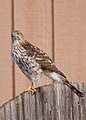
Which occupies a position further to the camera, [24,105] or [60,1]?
[60,1]

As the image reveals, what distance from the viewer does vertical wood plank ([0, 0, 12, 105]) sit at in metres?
1.61

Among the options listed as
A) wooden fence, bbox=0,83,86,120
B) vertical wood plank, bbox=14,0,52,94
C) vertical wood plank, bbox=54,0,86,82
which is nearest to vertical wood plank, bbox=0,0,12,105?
vertical wood plank, bbox=14,0,52,94

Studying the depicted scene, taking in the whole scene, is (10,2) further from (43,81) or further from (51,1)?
(43,81)

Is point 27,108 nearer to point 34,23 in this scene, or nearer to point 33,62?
point 33,62

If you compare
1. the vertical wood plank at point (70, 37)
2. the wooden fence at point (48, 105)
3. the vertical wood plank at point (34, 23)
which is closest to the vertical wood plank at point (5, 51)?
the vertical wood plank at point (34, 23)

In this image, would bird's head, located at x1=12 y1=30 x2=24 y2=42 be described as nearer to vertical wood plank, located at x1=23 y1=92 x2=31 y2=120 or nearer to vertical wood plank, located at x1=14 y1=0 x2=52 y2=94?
vertical wood plank, located at x1=14 y1=0 x2=52 y2=94

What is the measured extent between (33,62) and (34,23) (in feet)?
0.67

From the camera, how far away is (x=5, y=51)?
5.33 feet

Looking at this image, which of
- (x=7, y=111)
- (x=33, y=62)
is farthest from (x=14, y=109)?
(x=33, y=62)

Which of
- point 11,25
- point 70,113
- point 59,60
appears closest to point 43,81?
point 59,60

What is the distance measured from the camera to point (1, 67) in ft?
5.32

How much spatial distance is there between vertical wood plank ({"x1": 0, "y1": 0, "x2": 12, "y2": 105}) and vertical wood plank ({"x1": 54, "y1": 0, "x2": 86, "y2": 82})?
0.48 ft

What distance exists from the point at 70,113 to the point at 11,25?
1.55 ft

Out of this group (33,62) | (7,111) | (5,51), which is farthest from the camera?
(5,51)
